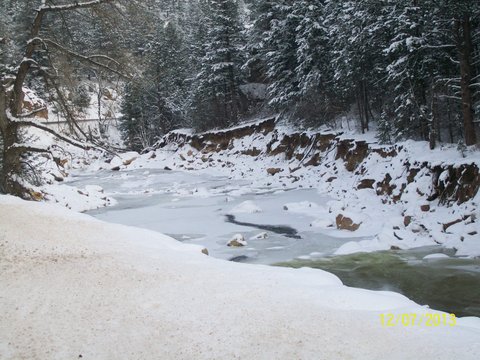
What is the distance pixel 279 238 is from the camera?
→ 10.4m

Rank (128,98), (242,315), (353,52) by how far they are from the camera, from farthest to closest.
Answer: (353,52) < (128,98) < (242,315)

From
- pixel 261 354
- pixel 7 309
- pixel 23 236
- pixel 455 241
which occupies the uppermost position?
pixel 23 236

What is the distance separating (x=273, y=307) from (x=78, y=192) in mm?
17683

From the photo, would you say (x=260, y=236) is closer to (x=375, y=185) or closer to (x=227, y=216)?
(x=227, y=216)

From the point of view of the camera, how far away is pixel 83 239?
5.40 meters

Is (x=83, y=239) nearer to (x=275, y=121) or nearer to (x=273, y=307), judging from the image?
(x=273, y=307)

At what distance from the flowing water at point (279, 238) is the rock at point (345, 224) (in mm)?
591

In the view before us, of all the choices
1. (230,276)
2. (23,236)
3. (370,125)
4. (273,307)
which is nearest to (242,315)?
(273,307)

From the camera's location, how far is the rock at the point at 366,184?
14950 millimetres

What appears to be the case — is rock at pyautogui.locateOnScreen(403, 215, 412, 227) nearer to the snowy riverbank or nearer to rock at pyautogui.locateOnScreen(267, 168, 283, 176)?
the snowy riverbank

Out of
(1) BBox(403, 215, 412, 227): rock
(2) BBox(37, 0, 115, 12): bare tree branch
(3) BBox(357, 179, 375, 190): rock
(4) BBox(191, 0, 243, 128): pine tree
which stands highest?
(4) BBox(191, 0, 243, 128): pine tree
